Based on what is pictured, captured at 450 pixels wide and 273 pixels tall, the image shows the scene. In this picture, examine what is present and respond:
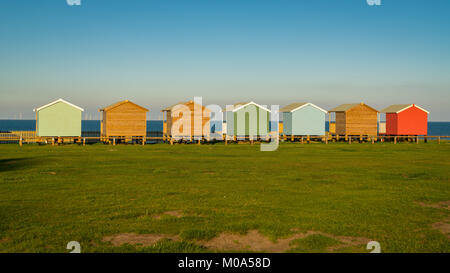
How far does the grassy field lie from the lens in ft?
29.2

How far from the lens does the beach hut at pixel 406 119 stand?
5581 centimetres

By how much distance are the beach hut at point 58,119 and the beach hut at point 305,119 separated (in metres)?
26.8

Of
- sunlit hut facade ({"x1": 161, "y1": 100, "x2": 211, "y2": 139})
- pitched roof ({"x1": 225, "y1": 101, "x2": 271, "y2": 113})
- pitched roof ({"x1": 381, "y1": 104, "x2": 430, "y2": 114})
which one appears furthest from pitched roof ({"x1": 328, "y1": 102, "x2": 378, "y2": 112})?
sunlit hut facade ({"x1": 161, "y1": 100, "x2": 211, "y2": 139})

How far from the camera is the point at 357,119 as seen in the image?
55438 mm

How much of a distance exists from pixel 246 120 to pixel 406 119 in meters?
23.3

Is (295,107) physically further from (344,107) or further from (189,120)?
(189,120)

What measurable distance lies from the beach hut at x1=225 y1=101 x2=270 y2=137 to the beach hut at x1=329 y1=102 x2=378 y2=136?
1113 cm

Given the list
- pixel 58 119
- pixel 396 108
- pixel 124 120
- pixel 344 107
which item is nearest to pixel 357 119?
pixel 344 107

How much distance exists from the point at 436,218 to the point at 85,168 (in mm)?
17661

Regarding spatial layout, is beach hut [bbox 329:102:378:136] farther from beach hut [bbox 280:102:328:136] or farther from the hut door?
the hut door

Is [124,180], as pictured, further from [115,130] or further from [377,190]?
[115,130]

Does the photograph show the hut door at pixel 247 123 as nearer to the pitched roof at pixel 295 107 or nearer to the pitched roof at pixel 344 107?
the pitched roof at pixel 295 107

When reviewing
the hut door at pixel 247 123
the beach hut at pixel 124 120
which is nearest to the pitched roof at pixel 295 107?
the hut door at pixel 247 123

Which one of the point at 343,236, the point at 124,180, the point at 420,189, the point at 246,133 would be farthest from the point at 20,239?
the point at 246,133
